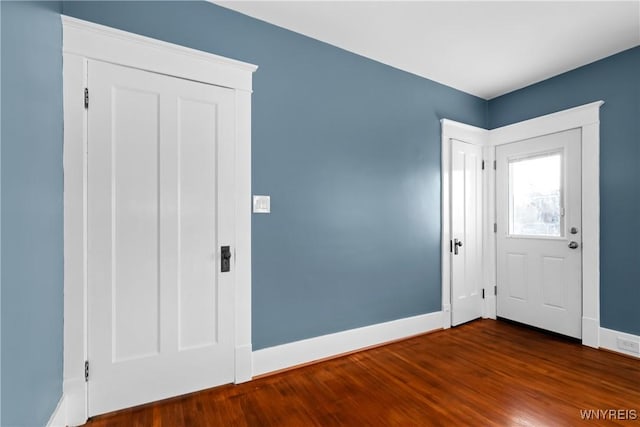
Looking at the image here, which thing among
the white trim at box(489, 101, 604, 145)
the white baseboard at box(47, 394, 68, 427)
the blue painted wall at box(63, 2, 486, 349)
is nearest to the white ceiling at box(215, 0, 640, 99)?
the blue painted wall at box(63, 2, 486, 349)

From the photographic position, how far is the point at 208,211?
2.13 meters

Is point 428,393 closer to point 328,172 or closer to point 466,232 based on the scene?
point 328,172

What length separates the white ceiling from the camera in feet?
7.24

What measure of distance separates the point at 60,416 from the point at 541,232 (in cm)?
432

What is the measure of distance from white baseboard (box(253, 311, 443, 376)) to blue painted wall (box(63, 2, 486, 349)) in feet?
0.22

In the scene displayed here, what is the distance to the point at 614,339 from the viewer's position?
2.75 m

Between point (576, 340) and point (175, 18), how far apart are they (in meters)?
4.52

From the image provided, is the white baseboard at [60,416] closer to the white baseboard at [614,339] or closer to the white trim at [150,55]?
the white trim at [150,55]

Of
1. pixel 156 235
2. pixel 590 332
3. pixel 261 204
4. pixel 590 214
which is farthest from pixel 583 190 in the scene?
pixel 156 235

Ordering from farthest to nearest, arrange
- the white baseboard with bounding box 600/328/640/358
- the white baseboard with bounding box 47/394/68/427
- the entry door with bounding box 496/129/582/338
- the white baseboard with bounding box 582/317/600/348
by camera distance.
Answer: the entry door with bounding box 496/129/582/338, the white baseboard with bounding box 582/317/600/348, the white baseboard with bounding box 600/328/640/358, the white baseboard with bounding box 47/394/68/427

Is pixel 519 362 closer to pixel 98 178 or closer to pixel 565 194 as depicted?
pixel 565 194

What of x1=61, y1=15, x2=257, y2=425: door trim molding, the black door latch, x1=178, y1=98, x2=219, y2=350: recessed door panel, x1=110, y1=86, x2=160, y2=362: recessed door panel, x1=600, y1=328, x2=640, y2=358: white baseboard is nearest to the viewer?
x1=61, y1=15, x2=257, y2=425: door trim molding

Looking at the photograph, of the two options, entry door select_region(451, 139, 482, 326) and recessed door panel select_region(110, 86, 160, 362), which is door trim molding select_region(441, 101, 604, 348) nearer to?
entry door select_region(451, 139, 482, 326)

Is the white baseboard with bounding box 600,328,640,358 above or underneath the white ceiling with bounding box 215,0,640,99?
underneath
